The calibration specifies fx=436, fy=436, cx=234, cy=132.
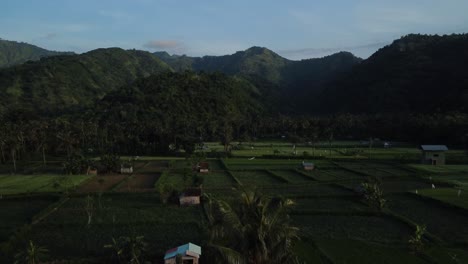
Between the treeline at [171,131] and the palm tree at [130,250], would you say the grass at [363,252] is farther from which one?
the treeline at [171,131]

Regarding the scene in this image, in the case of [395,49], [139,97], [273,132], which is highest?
[395,49]

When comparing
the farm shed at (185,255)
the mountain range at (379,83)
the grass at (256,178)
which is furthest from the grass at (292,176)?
the mountain range at (379,83)

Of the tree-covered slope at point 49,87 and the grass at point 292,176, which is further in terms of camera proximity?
the tree-covered slope at point 49,87

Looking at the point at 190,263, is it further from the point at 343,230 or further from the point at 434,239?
the point at 434,239

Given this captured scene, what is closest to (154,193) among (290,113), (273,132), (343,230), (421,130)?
(343,230)

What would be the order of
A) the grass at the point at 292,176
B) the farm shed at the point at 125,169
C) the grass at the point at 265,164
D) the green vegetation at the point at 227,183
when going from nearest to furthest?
1. the green vegetation at the point at 227,183
2. the grass at the point at 292,176
3. the farm shed at the point at 125,169
4. the grass at the point at 265,164

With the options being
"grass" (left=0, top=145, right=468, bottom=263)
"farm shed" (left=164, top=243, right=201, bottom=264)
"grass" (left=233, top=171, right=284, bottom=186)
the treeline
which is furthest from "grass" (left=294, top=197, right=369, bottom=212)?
the treeline

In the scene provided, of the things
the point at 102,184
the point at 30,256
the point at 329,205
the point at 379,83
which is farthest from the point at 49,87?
the point at 30,256
